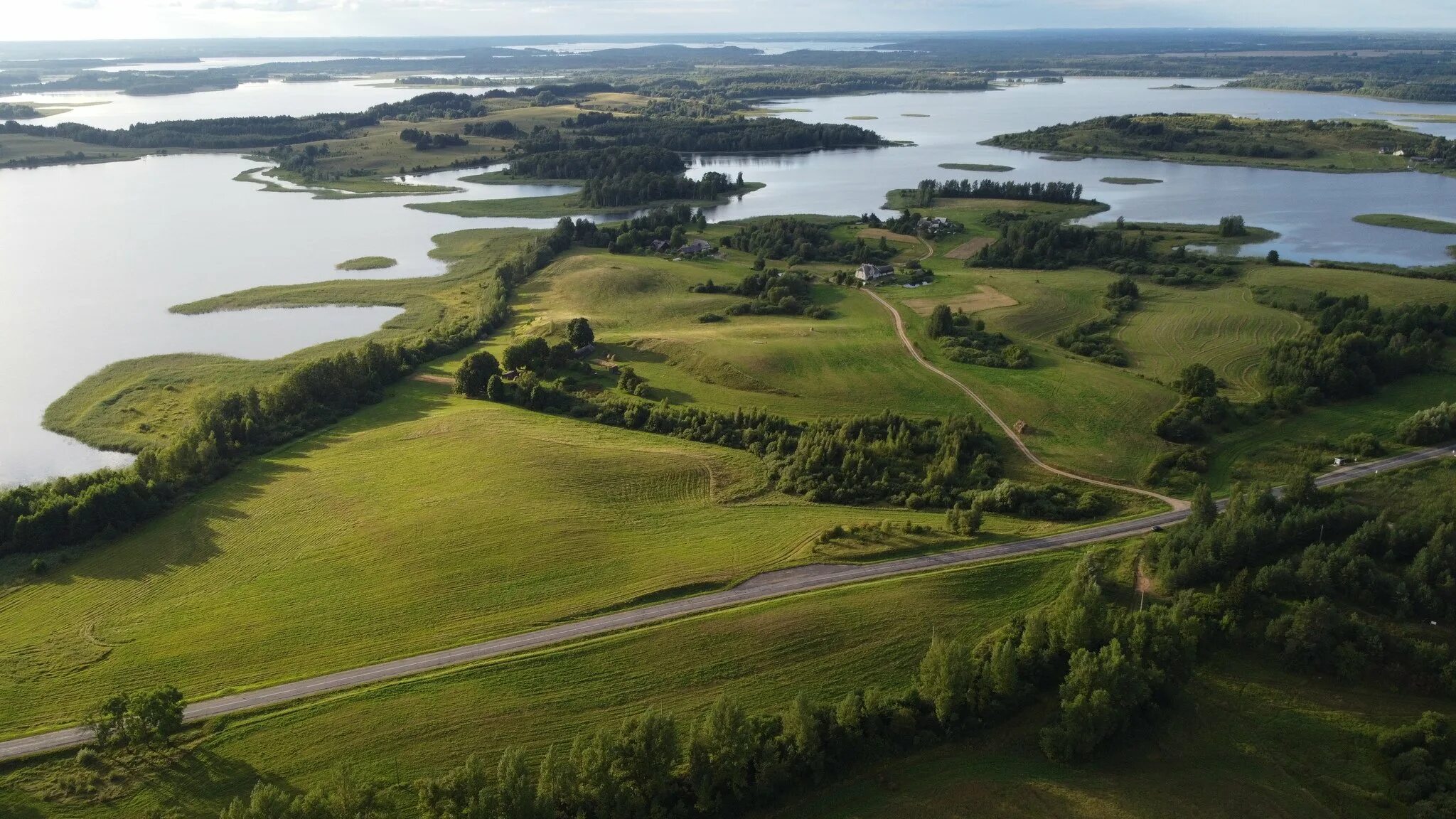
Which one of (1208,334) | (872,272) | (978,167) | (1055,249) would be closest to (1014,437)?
(1208,334)

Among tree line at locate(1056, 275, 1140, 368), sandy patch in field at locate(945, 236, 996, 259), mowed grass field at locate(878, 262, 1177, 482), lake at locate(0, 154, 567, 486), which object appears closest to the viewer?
mowed grass field at locate(878, 262, 1177, 482)

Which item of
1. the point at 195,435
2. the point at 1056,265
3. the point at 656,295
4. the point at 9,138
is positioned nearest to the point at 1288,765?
the point at 195,435

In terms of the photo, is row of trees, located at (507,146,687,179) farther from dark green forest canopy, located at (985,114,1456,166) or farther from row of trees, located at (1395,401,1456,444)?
row of trees, located at (1395,401,1456,444)

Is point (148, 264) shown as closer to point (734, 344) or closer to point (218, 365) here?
point (218, 365)

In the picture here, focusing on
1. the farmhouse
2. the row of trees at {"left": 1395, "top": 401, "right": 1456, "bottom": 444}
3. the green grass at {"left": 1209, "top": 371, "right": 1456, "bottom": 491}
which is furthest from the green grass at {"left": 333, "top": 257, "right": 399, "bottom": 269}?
the row of trees at {"left": 1395, "top": 401, "right": 1456, "bottom": 444}

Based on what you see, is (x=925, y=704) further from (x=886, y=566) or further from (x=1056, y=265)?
(x=1056, y=265)

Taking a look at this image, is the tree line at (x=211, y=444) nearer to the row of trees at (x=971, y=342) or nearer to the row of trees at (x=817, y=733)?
the row of trees at (x=817, y=733)
